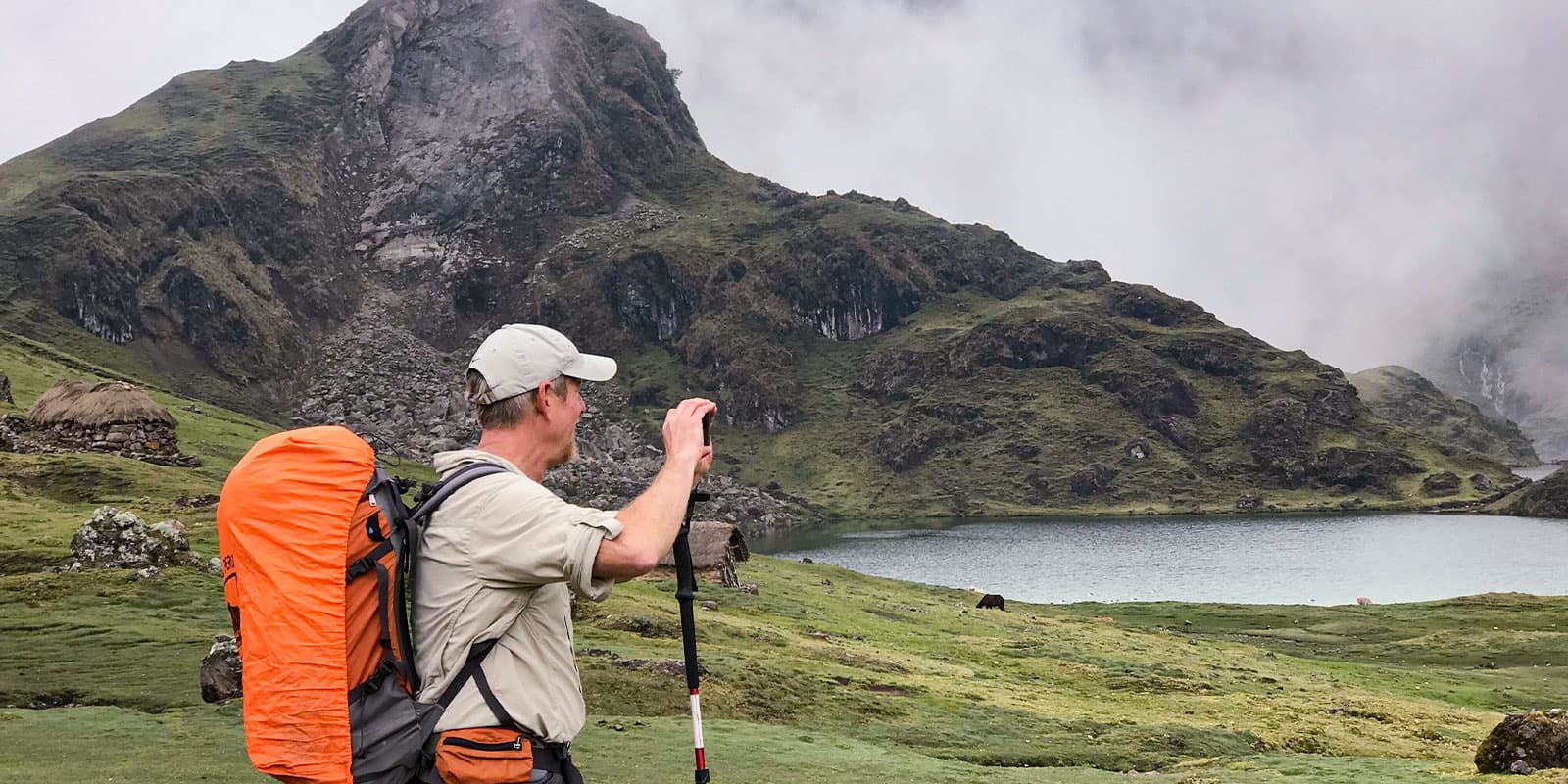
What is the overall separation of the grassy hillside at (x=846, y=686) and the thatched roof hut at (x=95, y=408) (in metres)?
15.9

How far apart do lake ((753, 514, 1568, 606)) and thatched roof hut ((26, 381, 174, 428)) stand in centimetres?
8489

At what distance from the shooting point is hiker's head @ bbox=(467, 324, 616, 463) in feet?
18.0

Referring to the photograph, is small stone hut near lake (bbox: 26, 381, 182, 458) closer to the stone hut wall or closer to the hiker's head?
the stone hut wall

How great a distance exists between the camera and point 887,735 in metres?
31.2

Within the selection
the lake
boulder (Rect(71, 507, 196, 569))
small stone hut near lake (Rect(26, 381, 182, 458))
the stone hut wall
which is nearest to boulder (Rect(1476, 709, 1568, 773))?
boulder (Rect(71, 507, 196, 569))

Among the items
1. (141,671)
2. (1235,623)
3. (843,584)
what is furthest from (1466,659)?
(141,671)

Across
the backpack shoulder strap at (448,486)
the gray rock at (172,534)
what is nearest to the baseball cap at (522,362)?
the backpack shoulder strap at (448,486)

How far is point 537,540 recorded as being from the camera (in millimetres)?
4891

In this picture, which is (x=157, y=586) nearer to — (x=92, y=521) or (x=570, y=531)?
(x=92, y=521)

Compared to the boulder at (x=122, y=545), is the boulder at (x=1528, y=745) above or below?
below

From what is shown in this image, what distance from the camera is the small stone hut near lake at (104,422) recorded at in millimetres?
86562

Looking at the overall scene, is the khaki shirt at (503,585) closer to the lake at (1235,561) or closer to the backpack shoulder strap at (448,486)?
the backpack shoulder strap at (448,486)

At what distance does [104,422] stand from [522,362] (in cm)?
10100

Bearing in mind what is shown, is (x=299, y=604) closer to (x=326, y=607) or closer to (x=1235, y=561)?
(x=326, y=607)
